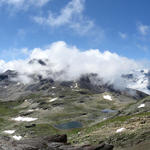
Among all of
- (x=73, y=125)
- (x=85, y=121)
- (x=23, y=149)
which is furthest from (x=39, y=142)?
(x=85, y=121)

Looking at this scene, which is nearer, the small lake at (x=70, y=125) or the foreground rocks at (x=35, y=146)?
the foreground rocks at (x=35, y=146)

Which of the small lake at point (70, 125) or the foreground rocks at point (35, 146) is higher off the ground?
the small lake at point (70, 125)

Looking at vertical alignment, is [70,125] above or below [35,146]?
above

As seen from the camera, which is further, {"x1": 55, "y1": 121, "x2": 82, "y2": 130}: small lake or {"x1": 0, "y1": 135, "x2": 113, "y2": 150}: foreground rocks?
{"x1": 55, "y1": 121, "x2": 82, "y2": 130}: small lake

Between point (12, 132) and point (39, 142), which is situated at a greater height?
point (12, 132)

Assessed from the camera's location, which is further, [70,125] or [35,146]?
[70,125]

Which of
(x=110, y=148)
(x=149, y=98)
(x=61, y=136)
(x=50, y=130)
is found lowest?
(x=110, y=148)

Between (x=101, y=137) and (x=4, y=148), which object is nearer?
(x=4, y=148)

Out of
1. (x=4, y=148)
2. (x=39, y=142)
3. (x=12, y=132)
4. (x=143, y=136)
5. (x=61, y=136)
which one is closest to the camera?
(x=4, y=148)

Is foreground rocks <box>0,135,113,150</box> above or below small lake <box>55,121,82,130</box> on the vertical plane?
below

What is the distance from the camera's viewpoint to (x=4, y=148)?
139 feet

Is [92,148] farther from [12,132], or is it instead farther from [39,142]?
[12,132]

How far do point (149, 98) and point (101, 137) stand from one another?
120 metres

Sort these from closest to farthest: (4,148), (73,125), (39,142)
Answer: (4,148)
(39,142)
(73,125)
